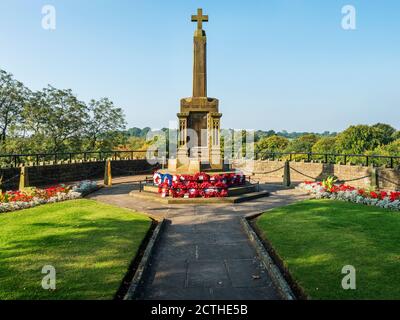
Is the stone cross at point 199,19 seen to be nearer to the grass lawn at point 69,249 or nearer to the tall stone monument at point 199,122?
the tall stone monument at point 199,122

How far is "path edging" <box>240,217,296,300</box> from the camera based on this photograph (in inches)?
191

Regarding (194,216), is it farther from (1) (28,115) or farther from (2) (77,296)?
(1) (28,115)

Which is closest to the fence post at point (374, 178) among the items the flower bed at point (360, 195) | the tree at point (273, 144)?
the flower bed at point (360, 195)

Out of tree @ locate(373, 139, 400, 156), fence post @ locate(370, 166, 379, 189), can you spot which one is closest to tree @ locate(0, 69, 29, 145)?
fence post @ locate(370, 166, 379, 189)

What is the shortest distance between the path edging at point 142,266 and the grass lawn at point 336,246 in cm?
279

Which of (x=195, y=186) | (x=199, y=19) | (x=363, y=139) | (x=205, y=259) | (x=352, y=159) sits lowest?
(x=205, y=259)

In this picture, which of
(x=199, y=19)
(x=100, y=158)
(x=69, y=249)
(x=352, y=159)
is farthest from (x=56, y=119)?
(x=352, y=159)

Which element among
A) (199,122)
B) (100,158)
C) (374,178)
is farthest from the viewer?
(100,158)

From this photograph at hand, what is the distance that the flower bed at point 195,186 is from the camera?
42.4ft

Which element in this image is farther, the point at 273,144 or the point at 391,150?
the point at 273,144

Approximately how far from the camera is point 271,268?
5727 mm

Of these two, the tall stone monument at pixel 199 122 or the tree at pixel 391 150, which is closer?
the tall stone monument at pixel 199 122

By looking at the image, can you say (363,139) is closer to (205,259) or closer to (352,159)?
(352,159)

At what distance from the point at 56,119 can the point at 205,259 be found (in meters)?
30.4
